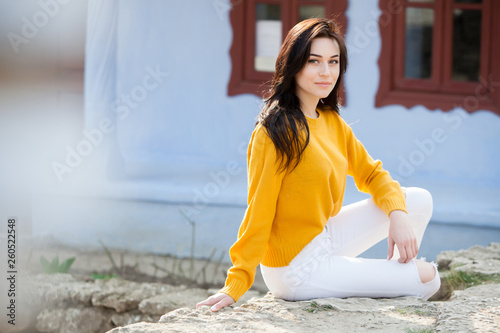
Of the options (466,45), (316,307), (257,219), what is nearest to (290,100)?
(257,219)

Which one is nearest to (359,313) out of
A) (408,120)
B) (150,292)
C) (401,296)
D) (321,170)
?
(401,296)

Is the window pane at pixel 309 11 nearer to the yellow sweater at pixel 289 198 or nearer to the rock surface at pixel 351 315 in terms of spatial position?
the rock surface at pixel 351 315

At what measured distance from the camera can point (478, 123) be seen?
557cm

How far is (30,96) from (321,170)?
15.8 feet

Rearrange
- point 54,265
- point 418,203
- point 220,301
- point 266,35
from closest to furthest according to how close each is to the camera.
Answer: point 220,301 < point 418,203 < point 54,265 < point 266,35

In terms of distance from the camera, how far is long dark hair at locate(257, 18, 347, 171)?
2.78m

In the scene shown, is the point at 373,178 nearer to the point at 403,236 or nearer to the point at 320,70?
the point at 403,236

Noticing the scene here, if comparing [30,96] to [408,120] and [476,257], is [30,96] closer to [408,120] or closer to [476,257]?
[408,120]

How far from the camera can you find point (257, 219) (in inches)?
110

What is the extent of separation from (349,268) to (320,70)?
82 centimetres

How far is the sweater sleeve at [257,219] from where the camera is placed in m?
2.77

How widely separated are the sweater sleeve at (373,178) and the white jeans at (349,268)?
0.26ft

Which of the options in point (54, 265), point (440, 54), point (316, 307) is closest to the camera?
point (316, 307)

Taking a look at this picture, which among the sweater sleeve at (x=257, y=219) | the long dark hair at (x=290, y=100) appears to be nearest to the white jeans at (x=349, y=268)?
the sweater sleeve at (x=257, y=219)
